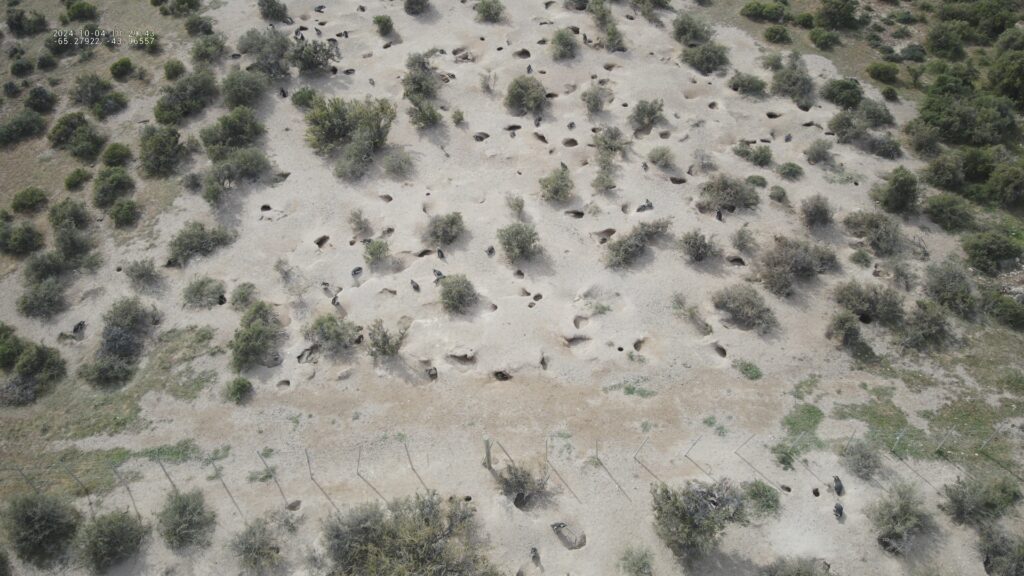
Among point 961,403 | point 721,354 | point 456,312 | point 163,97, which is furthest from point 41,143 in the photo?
point 961,403

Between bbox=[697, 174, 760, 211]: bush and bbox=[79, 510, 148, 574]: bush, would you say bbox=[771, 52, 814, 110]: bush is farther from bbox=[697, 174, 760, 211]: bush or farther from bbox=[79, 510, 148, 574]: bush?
bbox=[79, 510, 148, 574]: bush

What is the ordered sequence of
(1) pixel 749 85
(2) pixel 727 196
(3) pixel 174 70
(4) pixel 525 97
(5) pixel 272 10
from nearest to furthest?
1. (2) pixel 727 196
2. (4) pixel 525 97
3. (1) pixel 749 85
4. (3) pixel 174 70
5. (5) pixel 272 10

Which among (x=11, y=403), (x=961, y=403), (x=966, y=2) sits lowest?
(x=11, y=403)

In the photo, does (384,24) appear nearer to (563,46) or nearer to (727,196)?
(563,46)

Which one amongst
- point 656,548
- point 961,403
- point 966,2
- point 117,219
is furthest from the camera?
point 966,2

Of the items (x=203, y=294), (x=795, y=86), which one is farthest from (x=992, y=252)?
(x=203, y=294)

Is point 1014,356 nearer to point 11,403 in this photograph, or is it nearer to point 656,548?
point 656,548

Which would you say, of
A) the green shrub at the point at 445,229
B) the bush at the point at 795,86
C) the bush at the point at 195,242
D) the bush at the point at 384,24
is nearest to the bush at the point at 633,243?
A: the green shrub at the point at 445,229
